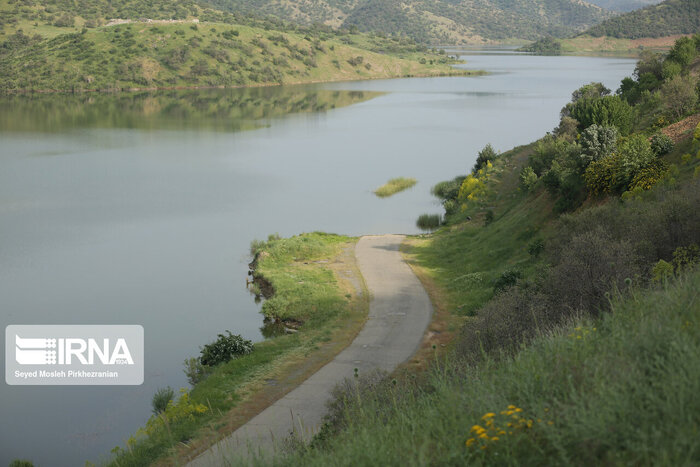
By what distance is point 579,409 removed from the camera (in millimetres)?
6250

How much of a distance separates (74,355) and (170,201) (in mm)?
24113

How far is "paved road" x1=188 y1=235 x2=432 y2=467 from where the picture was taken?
508 inches

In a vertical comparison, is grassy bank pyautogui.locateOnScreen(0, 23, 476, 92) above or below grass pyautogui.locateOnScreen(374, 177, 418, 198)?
above

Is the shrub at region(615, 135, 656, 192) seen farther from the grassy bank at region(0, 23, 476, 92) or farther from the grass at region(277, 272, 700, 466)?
the grassy bank at region(0, 23, 476, 92)

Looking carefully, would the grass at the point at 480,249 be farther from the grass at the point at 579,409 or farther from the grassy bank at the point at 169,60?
the grassy bank at the point at 169,60

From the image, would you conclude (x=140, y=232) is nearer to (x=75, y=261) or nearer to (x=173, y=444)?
(x=75, y=261)

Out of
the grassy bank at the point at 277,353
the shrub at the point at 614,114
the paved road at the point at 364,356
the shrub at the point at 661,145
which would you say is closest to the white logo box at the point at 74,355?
the grassy bank at the point at 277,353

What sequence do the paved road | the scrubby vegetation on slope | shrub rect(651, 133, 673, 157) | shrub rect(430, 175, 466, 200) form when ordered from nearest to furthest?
1. the scrubby vegetation on slope
2. the paved road
3. shrub rect(651, 133, 673, 157)
4. shrub rect(430, 175, 466, 200)

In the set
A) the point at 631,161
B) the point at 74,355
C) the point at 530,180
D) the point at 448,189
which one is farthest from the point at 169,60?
the point at 631,161

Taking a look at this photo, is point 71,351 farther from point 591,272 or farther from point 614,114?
point 614,114

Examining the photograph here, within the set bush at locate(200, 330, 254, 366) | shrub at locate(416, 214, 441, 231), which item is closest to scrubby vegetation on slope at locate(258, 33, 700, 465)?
bush at locate(200, 330, 254, 366)

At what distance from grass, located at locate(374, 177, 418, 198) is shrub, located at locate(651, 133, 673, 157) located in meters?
28.4

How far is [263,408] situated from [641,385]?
10.9 meters

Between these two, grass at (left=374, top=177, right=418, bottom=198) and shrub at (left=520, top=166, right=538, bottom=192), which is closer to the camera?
shrub at (left=520, top=166, right=538, bottom=192)
